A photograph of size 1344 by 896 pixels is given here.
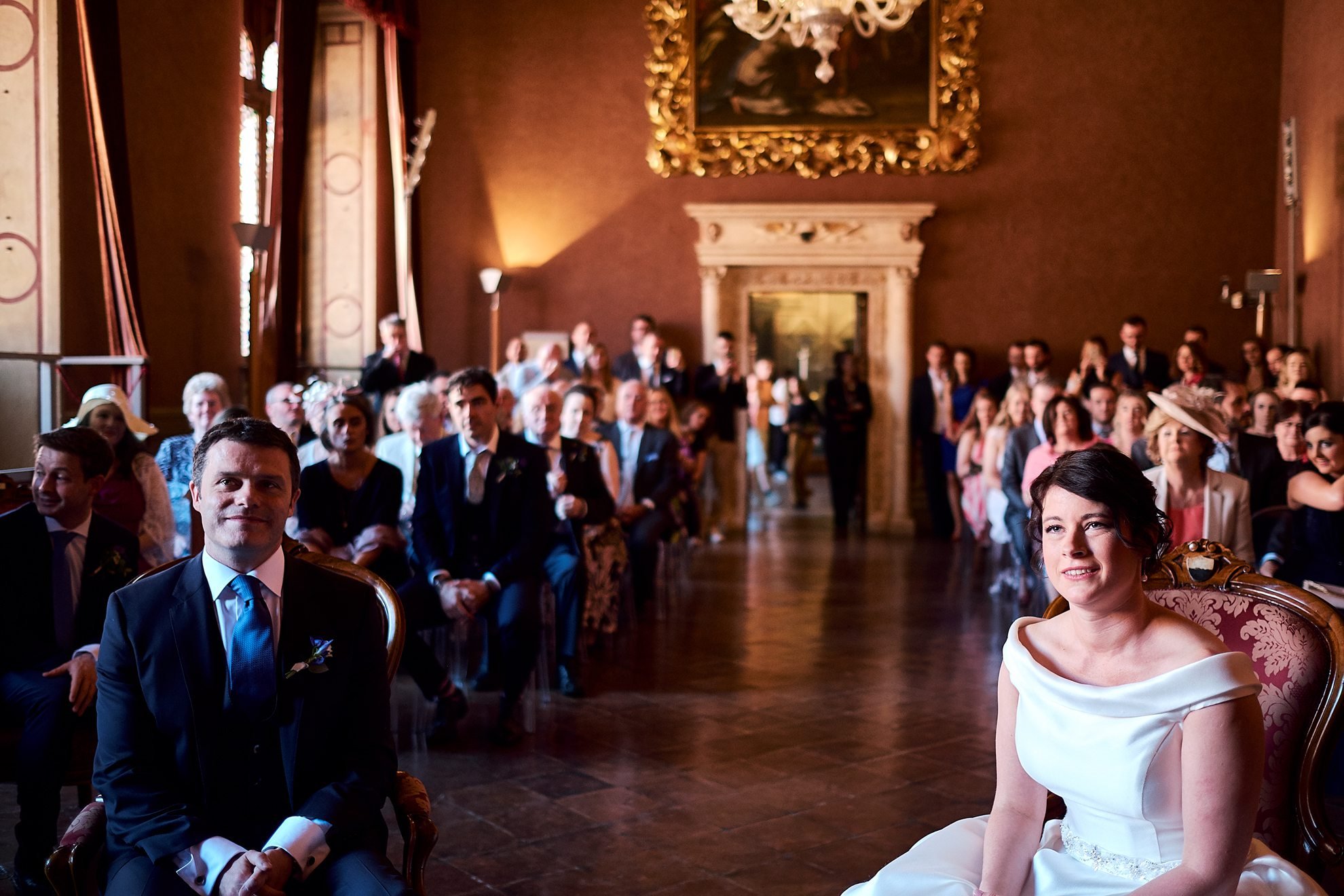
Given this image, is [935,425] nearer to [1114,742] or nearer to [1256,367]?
[1256,367]

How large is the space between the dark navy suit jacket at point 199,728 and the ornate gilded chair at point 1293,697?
159 cm

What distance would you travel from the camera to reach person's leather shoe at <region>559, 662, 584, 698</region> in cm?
521

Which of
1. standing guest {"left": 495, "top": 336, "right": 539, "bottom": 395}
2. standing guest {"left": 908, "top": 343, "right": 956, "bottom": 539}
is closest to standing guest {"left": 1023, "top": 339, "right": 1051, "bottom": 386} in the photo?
standing guest {"left": 908, "top": 343, "right": 956, "bottom": 539}

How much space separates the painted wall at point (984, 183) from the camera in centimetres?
1120

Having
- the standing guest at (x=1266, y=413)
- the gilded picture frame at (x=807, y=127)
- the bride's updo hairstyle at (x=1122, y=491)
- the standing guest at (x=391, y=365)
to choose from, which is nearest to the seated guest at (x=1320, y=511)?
the standing guest at (x=1266, y=413)

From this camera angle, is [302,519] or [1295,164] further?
[1295,164]

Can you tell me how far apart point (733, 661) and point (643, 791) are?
75.4 inches

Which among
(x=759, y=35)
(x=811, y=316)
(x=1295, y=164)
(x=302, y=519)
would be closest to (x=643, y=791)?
(x=302, y=519)

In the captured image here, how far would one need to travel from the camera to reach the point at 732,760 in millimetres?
4332

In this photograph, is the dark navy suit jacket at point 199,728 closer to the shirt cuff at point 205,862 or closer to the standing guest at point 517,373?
the shirt cuff at point 205,862

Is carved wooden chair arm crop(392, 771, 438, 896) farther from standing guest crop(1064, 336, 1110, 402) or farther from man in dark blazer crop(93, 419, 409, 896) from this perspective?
standing guest crop(1064, 336, 1110, 402)

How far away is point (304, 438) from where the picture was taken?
20.7 ft

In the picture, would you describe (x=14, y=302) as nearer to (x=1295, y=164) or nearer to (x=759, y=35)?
(x=759, y=35)

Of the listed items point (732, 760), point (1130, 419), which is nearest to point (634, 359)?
point (1130, 419)
